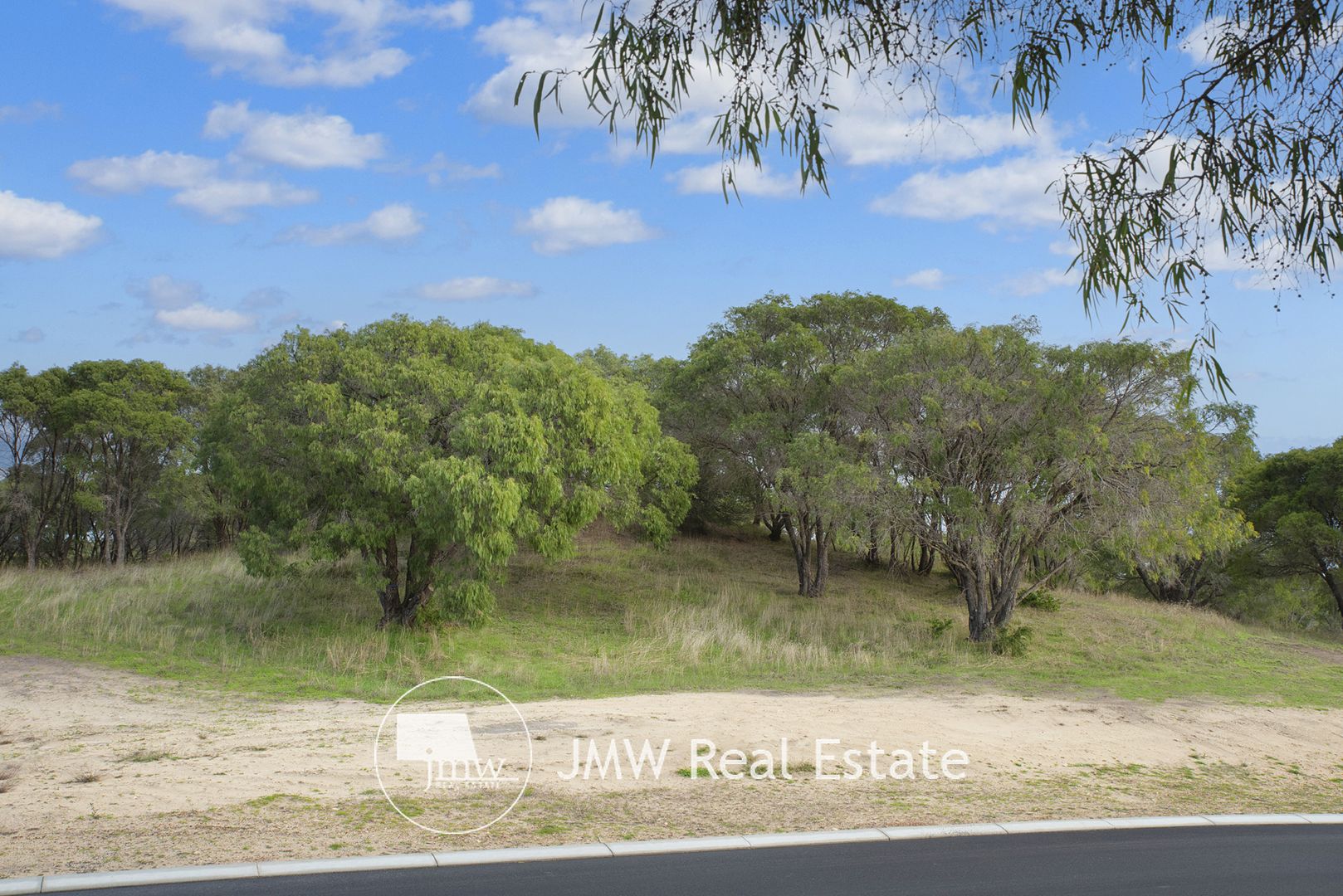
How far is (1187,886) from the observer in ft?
20.0

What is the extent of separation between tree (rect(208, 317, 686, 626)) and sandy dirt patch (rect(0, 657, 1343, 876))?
4723 millimetres

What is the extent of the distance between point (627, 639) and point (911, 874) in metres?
15.0

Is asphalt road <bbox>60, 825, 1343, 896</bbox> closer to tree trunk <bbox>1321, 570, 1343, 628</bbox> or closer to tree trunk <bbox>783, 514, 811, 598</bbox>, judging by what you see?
tree trunk <bbox>783, 514, 811, 598</bbox>

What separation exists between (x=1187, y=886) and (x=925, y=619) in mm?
19937

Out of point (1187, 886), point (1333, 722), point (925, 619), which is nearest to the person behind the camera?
point (1187, 886)

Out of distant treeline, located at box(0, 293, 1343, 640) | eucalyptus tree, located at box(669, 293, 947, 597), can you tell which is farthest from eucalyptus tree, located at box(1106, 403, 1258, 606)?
eucalyptus tree, located at box(669, 293, 947, 597)

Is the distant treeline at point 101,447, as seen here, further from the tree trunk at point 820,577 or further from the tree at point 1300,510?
the tree at point 1300,510

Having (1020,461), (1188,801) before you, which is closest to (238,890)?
(1188,801)

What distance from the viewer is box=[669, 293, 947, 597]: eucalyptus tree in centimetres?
2723

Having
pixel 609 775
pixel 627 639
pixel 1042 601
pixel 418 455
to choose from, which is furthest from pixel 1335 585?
pixel 609 775

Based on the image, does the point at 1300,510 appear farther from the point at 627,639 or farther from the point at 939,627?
the point at 627,639

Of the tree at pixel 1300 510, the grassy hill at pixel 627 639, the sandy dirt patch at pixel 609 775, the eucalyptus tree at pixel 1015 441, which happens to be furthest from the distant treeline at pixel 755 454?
the tree at pixel 1300 510

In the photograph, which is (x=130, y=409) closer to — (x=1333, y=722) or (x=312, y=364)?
(x=312, y=364)

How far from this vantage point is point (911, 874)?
243 inches
